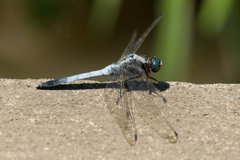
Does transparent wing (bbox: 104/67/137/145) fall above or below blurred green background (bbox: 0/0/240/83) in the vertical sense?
below

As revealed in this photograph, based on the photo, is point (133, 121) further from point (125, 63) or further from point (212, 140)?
point (125, 63)

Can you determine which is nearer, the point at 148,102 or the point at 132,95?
the point at 148,102

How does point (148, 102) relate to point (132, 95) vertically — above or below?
below

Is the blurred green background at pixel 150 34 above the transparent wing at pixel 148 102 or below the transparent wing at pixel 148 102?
above
